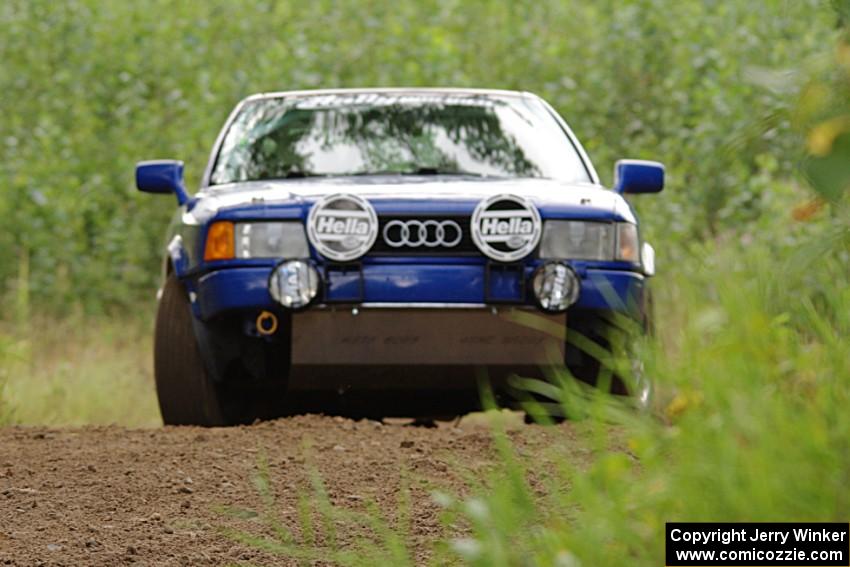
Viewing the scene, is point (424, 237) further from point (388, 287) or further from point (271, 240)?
point (271, 240)

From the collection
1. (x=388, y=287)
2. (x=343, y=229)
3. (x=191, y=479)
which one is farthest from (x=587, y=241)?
(x=191, y=479)

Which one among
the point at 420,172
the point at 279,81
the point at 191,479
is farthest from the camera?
the point at 279,81

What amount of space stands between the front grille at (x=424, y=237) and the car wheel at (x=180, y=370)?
3.22 feet

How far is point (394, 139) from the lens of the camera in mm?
7867

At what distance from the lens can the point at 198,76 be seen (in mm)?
16094

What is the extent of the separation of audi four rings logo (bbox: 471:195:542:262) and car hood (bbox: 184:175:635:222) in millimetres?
101

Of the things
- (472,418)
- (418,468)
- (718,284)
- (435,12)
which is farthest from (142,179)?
(435,12)

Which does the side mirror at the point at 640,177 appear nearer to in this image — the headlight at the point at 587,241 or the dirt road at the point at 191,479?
the headlight at the point at 587,241

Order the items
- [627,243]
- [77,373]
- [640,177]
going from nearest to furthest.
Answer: [627,243], [640,177], [77,373]

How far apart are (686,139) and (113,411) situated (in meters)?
7.35

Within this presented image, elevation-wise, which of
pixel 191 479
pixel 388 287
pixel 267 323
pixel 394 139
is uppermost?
pixel 394 139

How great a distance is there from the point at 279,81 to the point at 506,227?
9.35m

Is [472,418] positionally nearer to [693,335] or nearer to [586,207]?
[586,207]

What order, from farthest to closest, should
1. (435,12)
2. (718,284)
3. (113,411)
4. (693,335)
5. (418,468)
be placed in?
(435,12) → (113,411) → (418,468) → (718,284) → (693,335)
